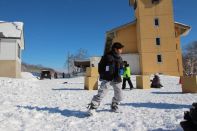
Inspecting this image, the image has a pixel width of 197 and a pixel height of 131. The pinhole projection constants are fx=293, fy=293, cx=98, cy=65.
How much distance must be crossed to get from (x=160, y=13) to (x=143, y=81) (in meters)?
25.5

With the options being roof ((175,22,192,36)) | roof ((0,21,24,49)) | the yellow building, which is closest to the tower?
the yellow building

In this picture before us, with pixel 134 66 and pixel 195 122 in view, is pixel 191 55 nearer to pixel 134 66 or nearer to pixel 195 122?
pixel 134 66

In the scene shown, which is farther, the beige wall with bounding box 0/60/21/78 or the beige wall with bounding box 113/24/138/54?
Answer: the beige wall with bounding box 113/24/138/54

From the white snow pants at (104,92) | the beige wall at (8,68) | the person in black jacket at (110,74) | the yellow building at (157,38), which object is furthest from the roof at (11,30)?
the white snow pants at (104,92)

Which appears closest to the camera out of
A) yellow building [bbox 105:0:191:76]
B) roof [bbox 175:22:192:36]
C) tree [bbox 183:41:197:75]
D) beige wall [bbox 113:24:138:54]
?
yellow building [bbox 105:0:191:76]

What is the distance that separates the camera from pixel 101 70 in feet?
25.7

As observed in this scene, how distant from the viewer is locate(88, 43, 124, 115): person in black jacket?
25.1ft

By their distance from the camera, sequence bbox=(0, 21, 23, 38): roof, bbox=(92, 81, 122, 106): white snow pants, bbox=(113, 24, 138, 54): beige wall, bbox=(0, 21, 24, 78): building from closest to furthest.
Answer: bbox=(92, 81, 122, 106): white snow pants
bbox=(0, 21, 24, 78): building
bbox=(0, 21, 23, 38): roof
bbox=(113, 24, 138, 54): beige wall

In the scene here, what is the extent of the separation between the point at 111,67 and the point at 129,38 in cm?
3719

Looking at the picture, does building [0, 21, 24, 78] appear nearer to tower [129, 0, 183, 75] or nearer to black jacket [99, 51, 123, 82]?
tower [129, 0, 183, 75]

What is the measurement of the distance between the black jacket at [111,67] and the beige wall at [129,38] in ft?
120

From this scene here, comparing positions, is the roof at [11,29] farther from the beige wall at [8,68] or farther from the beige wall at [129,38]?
the beige wall at [129,38]

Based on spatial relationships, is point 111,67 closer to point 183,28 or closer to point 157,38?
point 157,38

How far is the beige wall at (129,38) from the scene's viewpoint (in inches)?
1737
